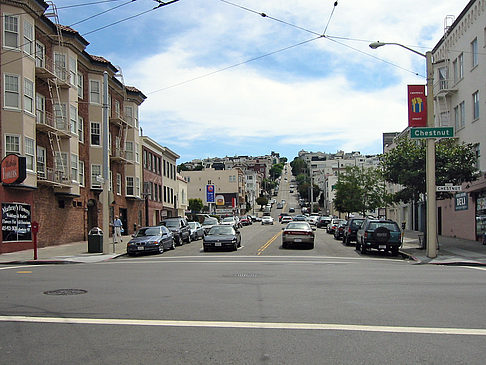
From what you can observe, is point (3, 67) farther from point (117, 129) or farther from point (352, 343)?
point (352, 343)

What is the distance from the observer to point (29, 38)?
87.8 ft

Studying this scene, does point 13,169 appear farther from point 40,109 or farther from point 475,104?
point 475,104

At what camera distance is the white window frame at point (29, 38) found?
86.1 feet

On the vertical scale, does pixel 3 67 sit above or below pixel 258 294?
above

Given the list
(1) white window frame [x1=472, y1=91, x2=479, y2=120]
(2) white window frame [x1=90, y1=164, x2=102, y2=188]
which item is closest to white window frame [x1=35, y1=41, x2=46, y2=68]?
(2) white window frame [x1=90, y1=164, x2=102, y2=188]

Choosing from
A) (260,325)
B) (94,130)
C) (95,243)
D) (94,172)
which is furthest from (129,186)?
(260,325)

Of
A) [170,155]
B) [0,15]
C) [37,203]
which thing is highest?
[0,15]

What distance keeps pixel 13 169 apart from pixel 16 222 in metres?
4.96

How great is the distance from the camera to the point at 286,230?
2820 cm

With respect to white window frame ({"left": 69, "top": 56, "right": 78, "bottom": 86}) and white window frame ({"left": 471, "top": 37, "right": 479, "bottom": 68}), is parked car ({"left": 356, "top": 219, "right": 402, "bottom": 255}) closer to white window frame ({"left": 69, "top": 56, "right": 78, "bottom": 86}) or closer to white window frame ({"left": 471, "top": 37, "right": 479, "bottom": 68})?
white window frame ({"left": 471, "top": 37, "right": 479, "bottom": 68})

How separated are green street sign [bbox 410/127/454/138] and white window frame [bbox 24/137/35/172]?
19203mm

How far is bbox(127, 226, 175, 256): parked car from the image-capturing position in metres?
25.1

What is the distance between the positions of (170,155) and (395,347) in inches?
2201

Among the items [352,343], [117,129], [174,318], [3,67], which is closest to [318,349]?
[352,343]
